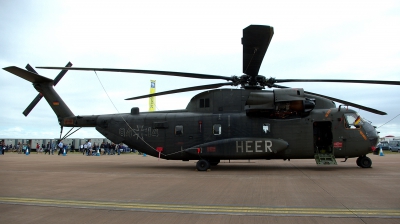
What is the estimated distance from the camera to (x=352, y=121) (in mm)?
14258

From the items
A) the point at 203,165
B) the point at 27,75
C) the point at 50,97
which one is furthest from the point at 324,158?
the point at 27,75

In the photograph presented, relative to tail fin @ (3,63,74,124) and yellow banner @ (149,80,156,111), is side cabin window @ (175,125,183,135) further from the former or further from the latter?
yellow banner @ (149,80,156,111)

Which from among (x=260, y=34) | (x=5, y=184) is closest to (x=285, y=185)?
(x=260, y=34)

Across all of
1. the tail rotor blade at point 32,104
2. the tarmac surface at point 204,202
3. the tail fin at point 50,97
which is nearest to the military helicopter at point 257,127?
the tail fin at point 50,97

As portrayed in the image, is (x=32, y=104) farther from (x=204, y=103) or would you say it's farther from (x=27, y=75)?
(x=204, y=103)

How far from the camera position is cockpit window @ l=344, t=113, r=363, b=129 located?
1419 cm

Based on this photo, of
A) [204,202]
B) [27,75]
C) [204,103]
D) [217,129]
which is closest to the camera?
[204,202]

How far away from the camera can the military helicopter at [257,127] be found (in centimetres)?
1377

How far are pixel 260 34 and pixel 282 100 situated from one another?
18.1 ft

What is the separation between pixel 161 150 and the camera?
621 inches

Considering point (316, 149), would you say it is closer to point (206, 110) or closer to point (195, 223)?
point (206, 110)

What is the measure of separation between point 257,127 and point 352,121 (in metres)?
4.70

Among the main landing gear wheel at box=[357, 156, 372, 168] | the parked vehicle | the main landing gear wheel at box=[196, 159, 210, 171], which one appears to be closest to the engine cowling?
the main landing gear wheel at box=[196, 159, 210, 171]

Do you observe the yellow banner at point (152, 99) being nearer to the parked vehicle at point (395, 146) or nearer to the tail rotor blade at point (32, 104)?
the tail rotor blade at point (32, 104)
